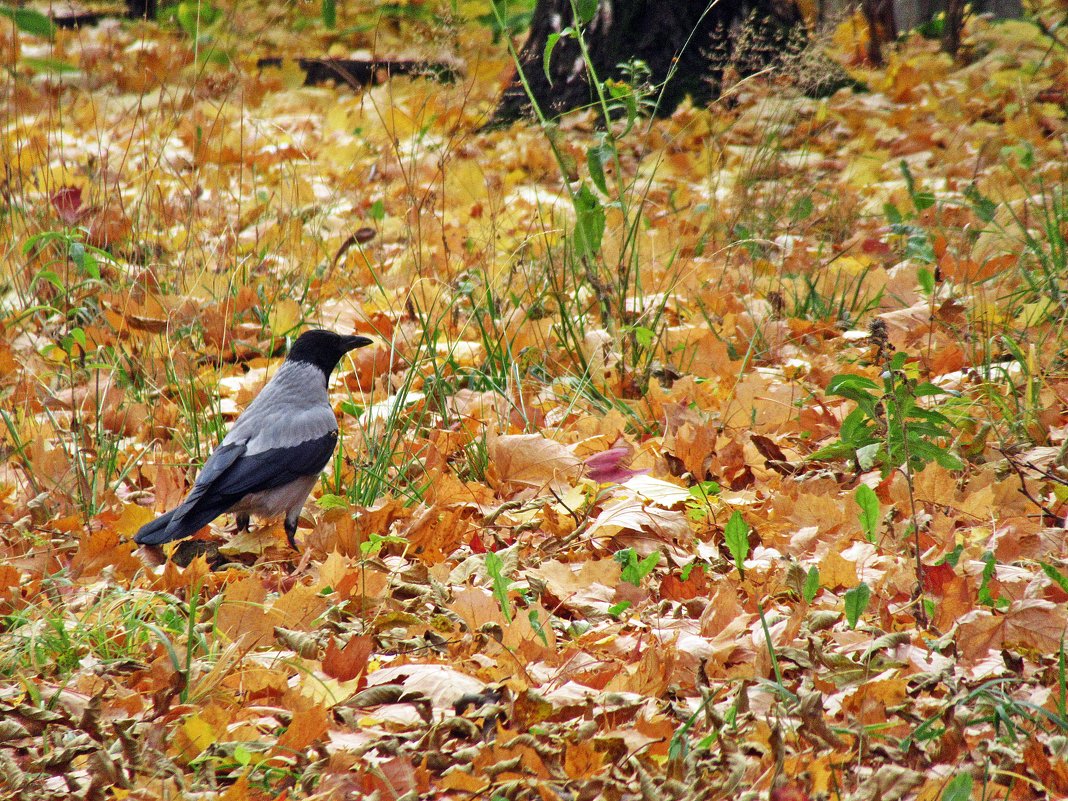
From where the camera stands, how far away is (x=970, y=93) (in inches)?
315

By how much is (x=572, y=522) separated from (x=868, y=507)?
0.93 m

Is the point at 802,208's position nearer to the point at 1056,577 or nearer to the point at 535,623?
the point at 1056,577

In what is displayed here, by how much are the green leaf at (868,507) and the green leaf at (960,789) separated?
915 mm

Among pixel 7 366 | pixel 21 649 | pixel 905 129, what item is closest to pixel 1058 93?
pixel 905 129

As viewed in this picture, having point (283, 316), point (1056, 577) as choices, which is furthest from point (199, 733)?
point (283, 316)

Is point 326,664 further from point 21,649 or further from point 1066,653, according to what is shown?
point 1066,653

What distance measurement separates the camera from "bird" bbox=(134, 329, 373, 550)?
10.3 feet

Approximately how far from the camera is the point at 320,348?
12.3 feet

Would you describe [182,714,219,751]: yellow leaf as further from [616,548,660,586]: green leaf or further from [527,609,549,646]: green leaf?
[616,548,660,586]: green leaf

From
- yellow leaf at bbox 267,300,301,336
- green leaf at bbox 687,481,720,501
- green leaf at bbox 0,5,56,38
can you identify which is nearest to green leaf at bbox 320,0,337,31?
yellow leaf at bbox 267,300,301,336

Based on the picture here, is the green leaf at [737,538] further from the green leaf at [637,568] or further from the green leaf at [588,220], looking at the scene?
the green leaf at [588,220]

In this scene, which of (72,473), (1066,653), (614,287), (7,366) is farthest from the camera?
(7,366)

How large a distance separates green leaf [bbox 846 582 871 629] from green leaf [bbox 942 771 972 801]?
535 millimetres

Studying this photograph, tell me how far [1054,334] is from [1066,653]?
198cm
